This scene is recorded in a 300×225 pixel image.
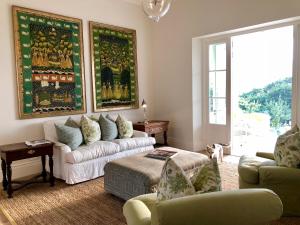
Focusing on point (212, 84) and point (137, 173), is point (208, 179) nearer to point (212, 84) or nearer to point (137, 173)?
point (137, 173)

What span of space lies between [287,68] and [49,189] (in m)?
4.05

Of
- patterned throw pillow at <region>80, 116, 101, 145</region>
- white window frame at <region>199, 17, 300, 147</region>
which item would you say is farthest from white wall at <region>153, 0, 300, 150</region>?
patterned throw pillow at <region>80, 116, 101, 145</region>

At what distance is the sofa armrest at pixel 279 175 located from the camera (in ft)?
7.63

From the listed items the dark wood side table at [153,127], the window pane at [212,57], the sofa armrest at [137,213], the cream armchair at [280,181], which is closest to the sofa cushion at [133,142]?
the dark wood side table at [153,127]

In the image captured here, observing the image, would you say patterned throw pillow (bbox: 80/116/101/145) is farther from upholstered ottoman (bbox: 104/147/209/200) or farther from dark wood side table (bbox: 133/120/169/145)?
dark wood side table (bbox: 133/120/169/145)

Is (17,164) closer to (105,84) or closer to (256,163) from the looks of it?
(105,84)

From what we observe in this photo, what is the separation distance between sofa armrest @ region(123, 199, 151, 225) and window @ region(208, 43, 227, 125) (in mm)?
3640

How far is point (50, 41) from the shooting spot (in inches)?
164

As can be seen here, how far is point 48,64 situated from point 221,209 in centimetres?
380

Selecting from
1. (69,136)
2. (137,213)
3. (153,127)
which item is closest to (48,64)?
(69,136)

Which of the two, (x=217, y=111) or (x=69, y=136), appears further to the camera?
(x=217, y=111)

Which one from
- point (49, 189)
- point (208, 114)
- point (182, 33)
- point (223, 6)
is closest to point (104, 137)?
point (49, 189)

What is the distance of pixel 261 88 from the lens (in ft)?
15.0

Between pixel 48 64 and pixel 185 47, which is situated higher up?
pixel 185 47
